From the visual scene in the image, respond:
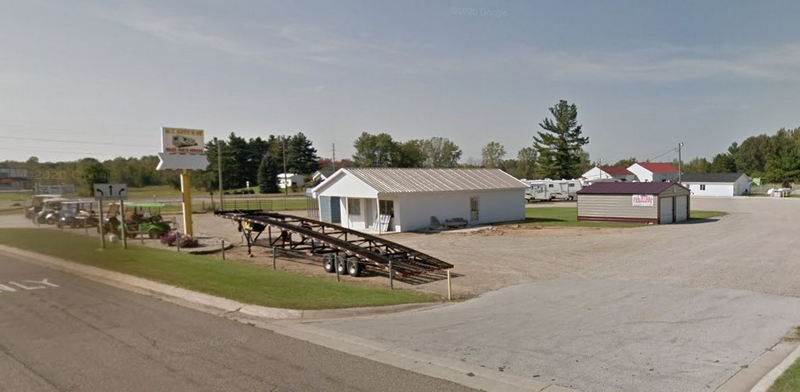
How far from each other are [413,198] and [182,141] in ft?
46.1

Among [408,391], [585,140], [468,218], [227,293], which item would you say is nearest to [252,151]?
[585,140]

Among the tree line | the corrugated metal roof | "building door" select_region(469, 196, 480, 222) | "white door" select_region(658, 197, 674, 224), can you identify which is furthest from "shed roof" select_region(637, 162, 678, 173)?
"building door" select_region(469, 196, 480, 222)

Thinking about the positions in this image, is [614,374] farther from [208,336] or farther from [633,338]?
[208,336]

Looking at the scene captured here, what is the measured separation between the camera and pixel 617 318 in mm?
9969

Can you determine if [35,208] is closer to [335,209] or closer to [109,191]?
[335,209]

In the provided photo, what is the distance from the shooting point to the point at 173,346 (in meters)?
8.00

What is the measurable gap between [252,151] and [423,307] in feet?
341

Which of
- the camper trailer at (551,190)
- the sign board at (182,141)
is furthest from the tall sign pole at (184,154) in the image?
the camper trailer at (551,190)

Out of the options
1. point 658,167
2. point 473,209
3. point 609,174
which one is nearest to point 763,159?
point 658,167

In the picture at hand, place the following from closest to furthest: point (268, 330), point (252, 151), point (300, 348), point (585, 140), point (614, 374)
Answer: point (614, 374), point (300, 348), point (268, 330), point (585, 140), point (252, 151)

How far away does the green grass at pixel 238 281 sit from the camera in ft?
37.3

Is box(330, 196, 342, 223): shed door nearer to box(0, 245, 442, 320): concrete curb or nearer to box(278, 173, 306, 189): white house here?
box(0, 245, 442, 320): concrete curb

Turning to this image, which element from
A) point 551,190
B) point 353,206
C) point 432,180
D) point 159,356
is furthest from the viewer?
point 551,190

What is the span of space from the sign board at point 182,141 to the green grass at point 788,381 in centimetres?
2855
